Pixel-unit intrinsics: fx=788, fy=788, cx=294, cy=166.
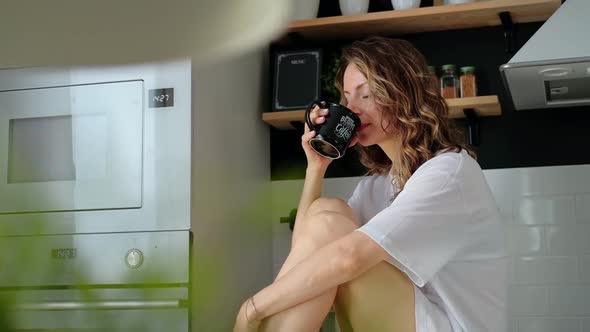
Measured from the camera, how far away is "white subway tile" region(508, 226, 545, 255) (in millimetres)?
2635

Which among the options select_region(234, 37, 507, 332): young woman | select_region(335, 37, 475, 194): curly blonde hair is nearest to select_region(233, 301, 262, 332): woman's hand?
select_region(234, 37, 507, 332): young woman

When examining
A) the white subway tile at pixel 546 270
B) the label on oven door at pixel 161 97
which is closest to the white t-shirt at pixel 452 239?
the label on oven door at pixel 161 97

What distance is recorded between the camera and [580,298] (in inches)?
101

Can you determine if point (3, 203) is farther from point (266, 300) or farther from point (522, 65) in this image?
point (522, 65)

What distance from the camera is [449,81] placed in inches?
104

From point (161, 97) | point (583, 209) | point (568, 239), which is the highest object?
point (161, 97)

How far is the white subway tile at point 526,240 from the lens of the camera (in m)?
2.63

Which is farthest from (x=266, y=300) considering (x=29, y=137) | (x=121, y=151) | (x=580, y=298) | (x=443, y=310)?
(x=580, y=298)

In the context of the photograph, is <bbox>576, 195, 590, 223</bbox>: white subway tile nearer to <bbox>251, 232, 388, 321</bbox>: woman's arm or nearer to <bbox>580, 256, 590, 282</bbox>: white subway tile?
<bbox>580, 256, 590, 282</bbox>: white subway tile

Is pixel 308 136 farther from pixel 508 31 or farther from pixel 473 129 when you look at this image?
pixel 508 31

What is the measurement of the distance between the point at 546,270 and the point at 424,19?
0.94m

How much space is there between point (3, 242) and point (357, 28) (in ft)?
8.35

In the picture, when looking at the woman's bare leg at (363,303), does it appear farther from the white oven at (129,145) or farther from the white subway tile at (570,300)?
the white subway tile at (570,300)

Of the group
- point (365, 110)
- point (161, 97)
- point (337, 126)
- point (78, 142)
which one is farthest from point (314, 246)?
point (161, 97)
